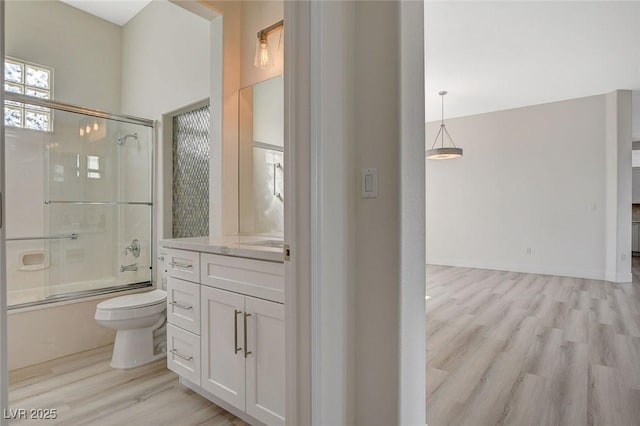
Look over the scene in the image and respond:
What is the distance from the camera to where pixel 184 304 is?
1.96 m

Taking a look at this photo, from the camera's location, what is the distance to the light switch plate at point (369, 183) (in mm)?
1284

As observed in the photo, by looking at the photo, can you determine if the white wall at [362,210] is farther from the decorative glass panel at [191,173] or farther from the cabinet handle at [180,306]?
the decorative glass panel at [191,173]

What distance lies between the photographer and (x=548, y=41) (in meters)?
3.47

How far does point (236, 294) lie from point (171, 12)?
2.97 metres

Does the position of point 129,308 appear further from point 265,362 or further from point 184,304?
point 265,362

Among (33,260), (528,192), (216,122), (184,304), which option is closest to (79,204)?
(33,260)

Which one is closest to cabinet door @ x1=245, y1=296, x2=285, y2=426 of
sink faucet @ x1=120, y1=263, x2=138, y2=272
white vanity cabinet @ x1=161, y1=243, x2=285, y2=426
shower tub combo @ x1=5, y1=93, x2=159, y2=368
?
white vanity cabinet @ x1=161, y1=243, x2=285, y2=426

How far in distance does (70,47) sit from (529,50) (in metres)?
4.89

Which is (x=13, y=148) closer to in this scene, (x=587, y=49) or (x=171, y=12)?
(x=171, y=12)

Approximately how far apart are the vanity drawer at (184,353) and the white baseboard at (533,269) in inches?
214

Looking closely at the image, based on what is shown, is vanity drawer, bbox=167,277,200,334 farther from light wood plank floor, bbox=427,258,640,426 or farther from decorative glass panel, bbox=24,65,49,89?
decorative glass panel, bbox=24,65,49,89

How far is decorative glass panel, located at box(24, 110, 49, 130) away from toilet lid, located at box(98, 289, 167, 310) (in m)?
1.80

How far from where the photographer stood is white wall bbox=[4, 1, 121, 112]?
3.41 metres

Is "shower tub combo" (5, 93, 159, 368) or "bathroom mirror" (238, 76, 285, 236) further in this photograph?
"shower tub combo" (5, 93, 159, 368)
